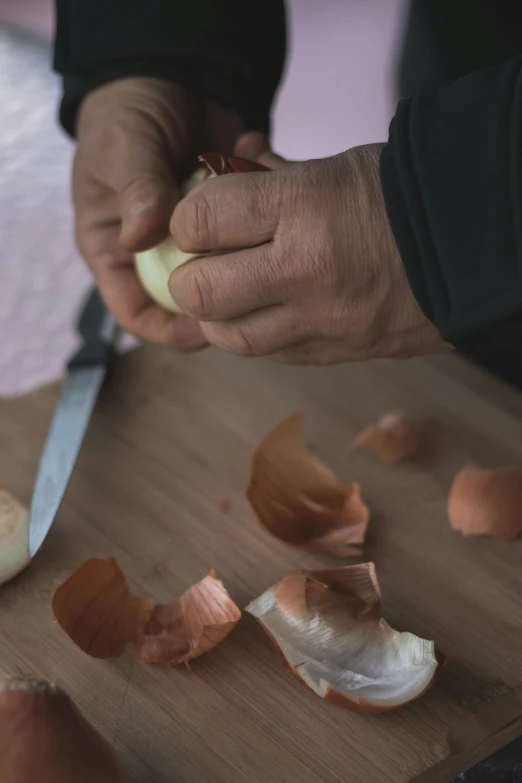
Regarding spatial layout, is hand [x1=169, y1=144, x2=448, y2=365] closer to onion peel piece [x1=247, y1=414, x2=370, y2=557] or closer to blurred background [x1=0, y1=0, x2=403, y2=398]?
onion peel piece [x1=247, y1=414, x2=370, y2=557]

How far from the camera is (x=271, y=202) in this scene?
0.86 m

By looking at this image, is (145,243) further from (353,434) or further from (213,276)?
(353,434)

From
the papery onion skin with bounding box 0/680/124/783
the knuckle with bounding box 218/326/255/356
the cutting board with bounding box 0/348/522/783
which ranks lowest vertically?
the cutting board with bounding box 0/348/522/783

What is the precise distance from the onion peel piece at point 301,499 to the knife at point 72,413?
0.73 ft

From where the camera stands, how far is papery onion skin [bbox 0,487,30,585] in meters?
0.90

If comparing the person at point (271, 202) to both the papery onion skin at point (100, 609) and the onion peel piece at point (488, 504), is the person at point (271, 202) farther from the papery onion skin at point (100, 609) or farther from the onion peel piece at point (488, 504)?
the papery onion skin at point (100, 609)

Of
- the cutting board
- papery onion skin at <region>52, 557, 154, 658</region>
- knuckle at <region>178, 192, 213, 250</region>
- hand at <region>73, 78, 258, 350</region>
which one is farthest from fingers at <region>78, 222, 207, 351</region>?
papery onion skin at <region>52, 557, 154, 658</region>

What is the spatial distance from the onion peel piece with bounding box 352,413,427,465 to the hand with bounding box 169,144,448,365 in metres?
0.17

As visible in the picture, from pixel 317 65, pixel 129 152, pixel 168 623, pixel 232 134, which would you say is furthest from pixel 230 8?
pixel 317 65

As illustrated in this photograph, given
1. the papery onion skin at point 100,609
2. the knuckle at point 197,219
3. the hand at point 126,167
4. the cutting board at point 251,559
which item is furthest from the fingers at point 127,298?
the papery onion skin at point 100,609

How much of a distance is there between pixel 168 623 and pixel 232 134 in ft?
2.43

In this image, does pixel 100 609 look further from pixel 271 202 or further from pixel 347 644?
pixel 271 202

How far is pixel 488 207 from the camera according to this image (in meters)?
0.77

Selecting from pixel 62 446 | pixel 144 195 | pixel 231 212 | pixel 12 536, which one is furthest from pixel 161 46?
pixel 12 536
